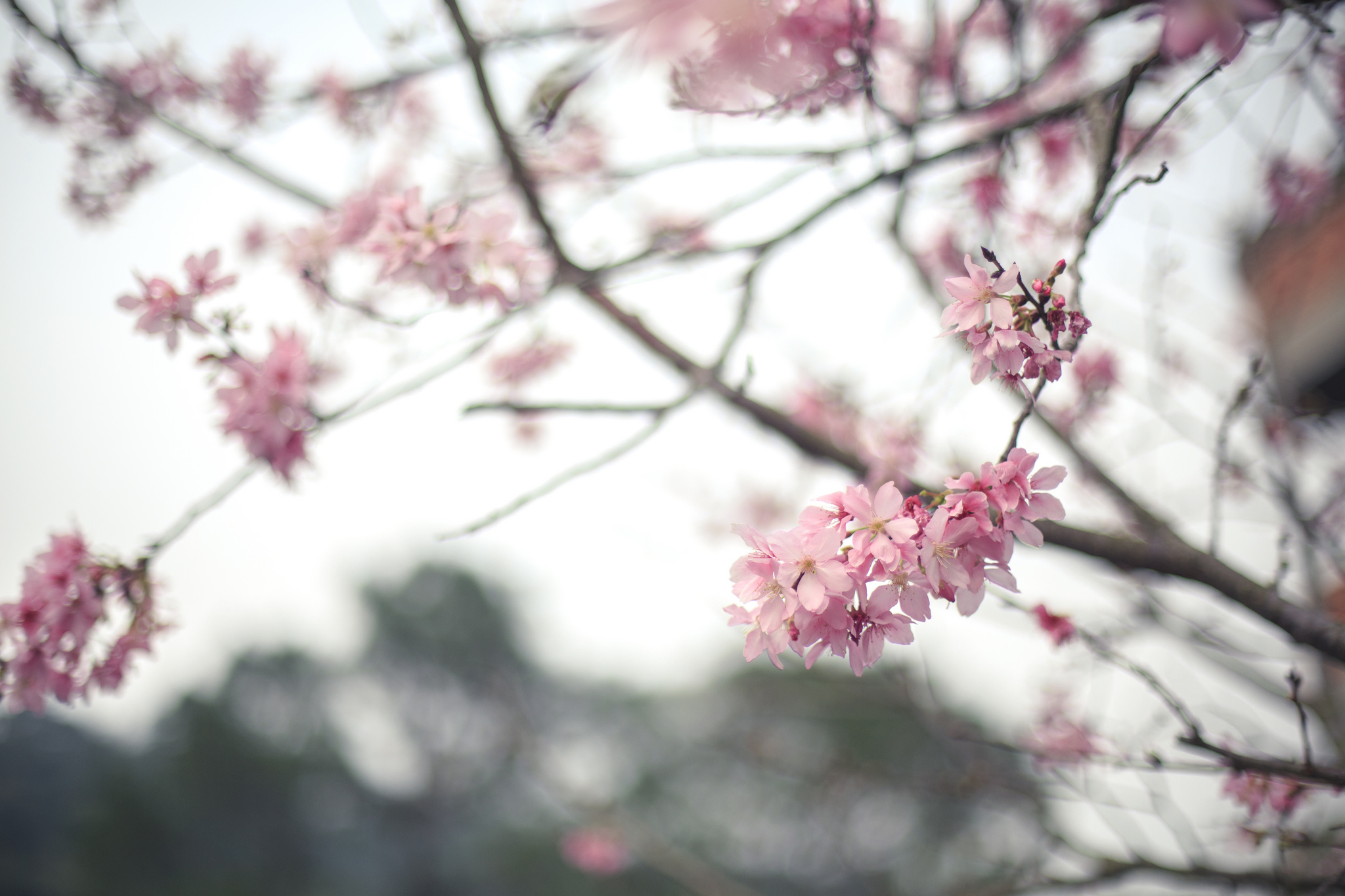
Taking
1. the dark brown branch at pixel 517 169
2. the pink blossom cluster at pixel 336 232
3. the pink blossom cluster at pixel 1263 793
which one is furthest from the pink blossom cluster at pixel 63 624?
the pink blossom cluster at pixel 1263 793

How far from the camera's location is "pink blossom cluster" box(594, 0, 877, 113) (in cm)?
145

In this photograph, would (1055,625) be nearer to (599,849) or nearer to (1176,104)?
(1176,104)

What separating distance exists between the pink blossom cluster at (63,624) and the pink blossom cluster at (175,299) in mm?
619

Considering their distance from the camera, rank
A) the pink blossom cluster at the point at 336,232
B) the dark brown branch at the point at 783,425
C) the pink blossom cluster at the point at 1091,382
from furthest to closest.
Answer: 1. the pink blossom cluster at the point at 1091,382
2. the pink blossom cluster at the point at 336,232
3. the dark brown branch at the point at 783,425

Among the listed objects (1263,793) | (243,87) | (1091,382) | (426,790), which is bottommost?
(1263,793)

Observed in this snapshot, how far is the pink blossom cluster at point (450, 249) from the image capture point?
5.72 ft

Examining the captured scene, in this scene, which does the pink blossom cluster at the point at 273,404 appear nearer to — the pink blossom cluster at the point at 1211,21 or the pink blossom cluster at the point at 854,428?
the pink blossom cluster at the point at 854,428

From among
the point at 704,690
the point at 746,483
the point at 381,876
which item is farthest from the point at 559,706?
the point at 746,483

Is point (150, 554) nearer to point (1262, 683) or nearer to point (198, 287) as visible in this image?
point (198, 287)

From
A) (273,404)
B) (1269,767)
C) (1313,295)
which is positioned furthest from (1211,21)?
(1313,295)

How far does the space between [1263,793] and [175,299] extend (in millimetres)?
2913

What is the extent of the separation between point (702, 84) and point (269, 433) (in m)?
1.34

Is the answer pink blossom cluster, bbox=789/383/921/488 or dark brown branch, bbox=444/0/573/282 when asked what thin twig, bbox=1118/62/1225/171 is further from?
dark brown branch, bbox=444/0/573/282

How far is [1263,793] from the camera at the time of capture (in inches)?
66.9
